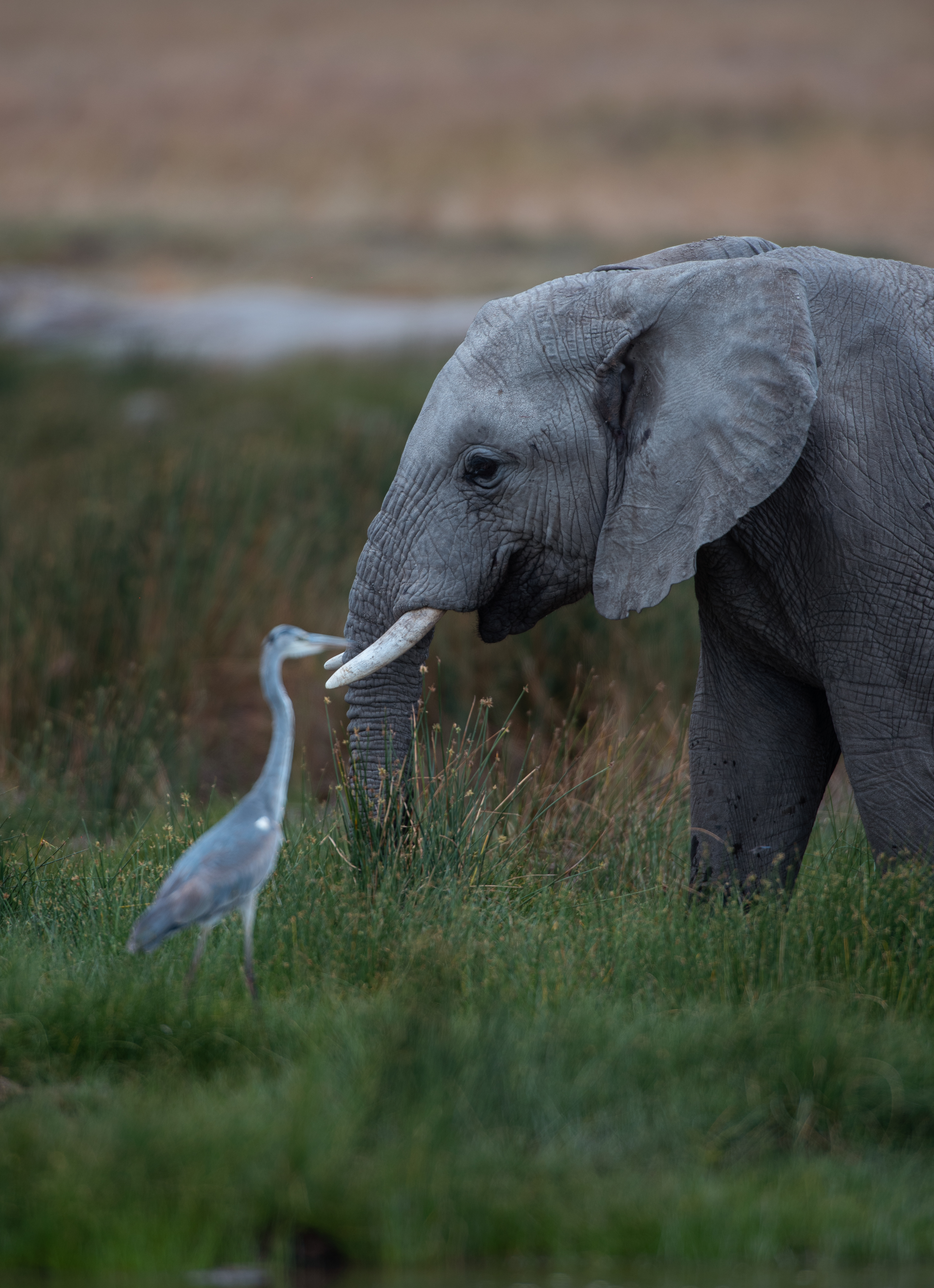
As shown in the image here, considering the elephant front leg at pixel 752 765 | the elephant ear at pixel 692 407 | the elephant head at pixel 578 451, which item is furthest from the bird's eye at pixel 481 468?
the elephant front leg at pixel 752 765

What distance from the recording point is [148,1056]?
3678 mm

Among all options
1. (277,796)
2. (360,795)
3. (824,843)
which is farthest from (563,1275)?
(824,843)

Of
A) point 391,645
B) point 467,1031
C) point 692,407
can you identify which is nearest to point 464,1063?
point 467,1031

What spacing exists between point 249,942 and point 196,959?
0.16m

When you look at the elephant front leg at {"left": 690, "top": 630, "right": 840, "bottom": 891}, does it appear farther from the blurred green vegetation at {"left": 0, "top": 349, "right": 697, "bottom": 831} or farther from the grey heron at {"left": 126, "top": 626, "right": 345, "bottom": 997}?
the grey heron at {"left": 126, "top": 626, "right": 345, "bottom": 997}

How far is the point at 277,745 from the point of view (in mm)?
3484

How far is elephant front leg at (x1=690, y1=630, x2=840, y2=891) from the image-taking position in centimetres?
477

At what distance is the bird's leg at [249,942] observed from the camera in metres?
3.48

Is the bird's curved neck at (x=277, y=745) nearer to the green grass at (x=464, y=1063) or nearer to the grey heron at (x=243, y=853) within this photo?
the grey heron at (x=243, y=853)

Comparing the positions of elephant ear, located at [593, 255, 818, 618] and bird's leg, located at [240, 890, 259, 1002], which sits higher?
elephant ear, located at [593, 255, 818, 618]

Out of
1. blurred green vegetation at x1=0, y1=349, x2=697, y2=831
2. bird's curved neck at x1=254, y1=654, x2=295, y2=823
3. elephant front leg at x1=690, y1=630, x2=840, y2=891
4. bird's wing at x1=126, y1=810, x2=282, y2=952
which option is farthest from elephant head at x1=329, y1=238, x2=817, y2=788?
blurred green vegetation at x1=0, y1=349, x2=697, y2=831

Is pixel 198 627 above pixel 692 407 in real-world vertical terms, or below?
below

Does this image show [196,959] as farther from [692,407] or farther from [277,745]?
[692,407]

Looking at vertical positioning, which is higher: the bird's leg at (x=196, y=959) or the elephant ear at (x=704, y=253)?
the elephant ear at (x=704, y=253)
